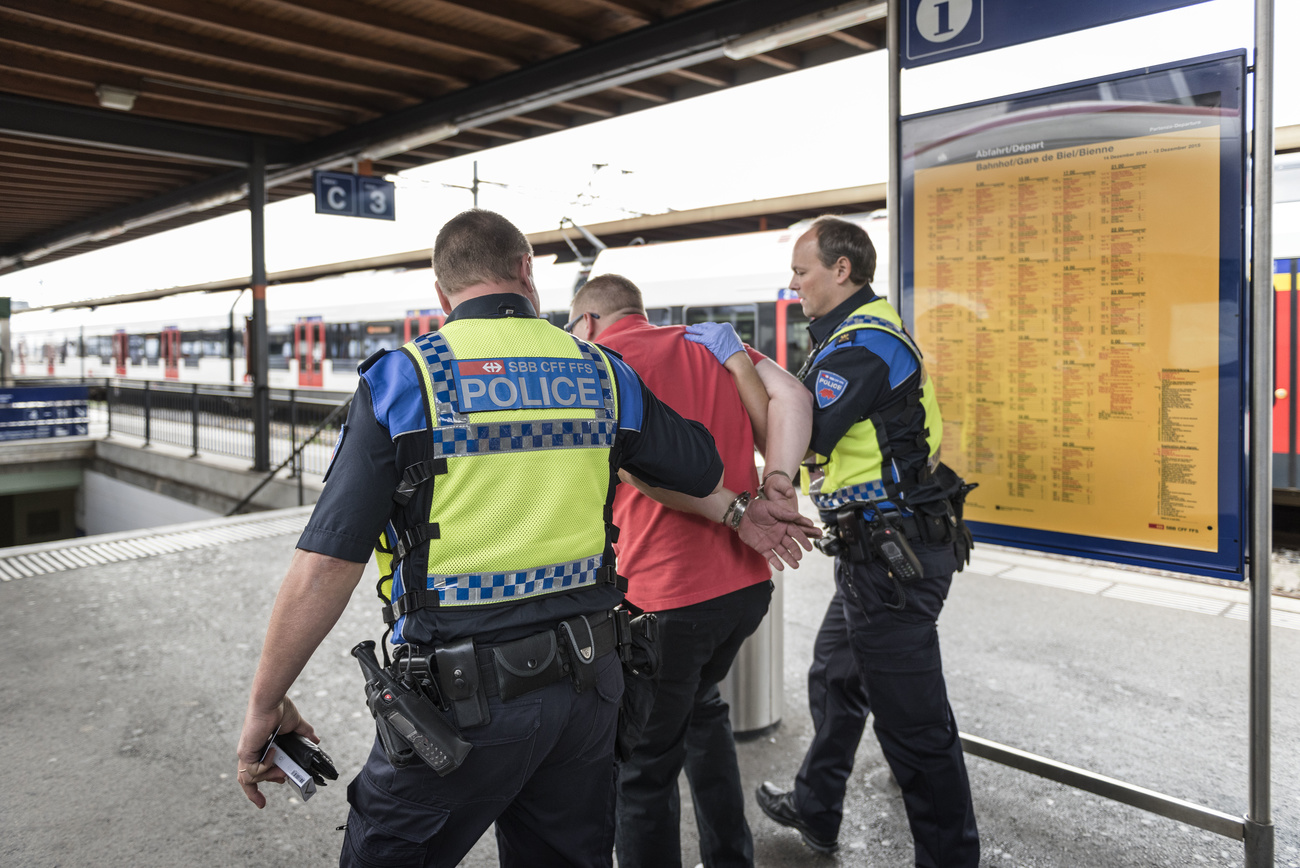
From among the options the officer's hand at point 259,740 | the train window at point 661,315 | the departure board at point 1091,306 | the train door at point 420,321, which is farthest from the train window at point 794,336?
the officer's hand at point 259,740

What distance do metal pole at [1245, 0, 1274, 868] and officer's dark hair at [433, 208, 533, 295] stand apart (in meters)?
2.10

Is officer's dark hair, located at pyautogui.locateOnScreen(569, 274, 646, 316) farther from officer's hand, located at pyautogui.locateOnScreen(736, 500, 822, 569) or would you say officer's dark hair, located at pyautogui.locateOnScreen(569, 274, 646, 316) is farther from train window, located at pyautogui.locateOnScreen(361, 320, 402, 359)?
train window, located at pyautogui.locateOnScreen(361, 320, 402, 359)

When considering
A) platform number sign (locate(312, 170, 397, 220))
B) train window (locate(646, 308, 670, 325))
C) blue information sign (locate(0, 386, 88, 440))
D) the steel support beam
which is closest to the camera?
the steel support beam

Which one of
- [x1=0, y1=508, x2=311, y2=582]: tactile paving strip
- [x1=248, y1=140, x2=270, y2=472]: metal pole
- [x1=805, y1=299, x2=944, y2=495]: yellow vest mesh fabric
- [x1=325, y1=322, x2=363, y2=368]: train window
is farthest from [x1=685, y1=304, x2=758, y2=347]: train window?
[x1=805, y1=299, x2=944, y2=495]: yellow vest mesh fabric

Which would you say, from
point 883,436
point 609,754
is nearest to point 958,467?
point 883,436

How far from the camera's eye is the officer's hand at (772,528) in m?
2.26

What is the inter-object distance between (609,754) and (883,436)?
127cm

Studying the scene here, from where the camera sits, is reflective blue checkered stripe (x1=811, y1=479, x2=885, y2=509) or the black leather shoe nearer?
Answer: reflective blue checkered stripe (x1=811, y1=479, x2=885, y2=509)

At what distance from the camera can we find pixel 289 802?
3217mm

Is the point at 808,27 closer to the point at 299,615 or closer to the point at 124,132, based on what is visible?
the point at 299,615

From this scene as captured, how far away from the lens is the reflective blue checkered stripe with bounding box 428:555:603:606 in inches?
65.2

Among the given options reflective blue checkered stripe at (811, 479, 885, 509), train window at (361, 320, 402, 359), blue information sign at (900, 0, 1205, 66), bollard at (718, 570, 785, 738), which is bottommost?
bollard at (718, 570, 785, 738)

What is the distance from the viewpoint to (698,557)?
2324mm

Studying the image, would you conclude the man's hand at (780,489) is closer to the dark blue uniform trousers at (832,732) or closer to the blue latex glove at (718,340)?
the blue latex glove at (718,340)
